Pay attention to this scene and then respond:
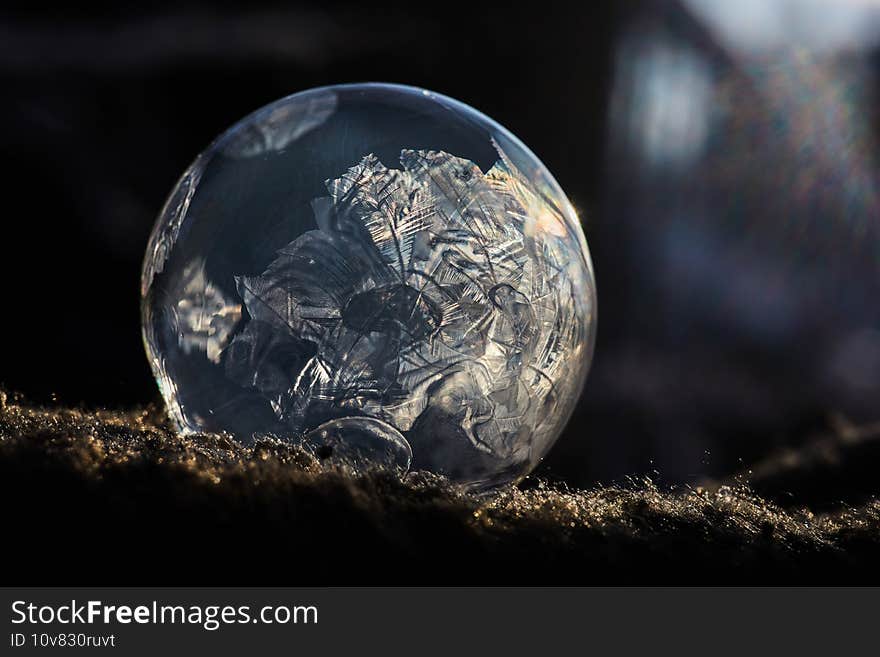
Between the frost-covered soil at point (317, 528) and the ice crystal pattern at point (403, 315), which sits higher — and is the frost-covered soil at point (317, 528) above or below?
below

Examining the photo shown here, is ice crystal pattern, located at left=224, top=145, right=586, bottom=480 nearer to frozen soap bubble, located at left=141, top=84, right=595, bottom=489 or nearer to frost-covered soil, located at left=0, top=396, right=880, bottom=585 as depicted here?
frozen soap bubble, located at left=141, top=84, right=595, bottom=489

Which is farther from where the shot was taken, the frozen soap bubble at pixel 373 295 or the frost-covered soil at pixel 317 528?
→ the frozen soap bubble at pixel 373 295

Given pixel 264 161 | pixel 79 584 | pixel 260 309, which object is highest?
pixel 264 161

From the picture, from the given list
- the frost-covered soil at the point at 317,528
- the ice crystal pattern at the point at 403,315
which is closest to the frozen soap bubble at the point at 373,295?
the ice crystal pattern at the point at 403,315

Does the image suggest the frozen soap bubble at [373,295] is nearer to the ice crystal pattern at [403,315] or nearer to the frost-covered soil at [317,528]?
the ice crystal pattern at [403,315]

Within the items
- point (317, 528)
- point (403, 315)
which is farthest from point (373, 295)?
point (317, 528)

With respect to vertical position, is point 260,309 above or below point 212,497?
above

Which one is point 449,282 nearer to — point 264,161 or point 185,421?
point 264,161

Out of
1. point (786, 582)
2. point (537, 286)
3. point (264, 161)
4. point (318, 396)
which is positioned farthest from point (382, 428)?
point (786, 582)
